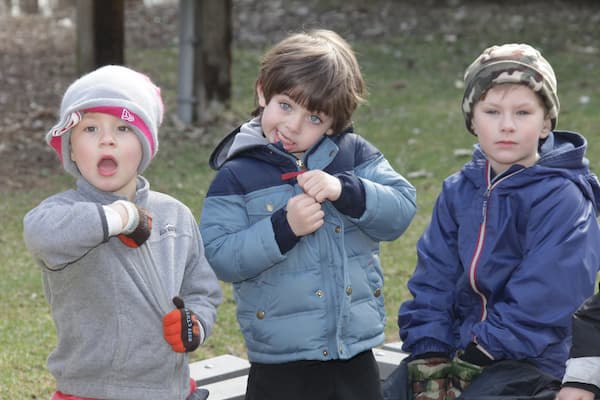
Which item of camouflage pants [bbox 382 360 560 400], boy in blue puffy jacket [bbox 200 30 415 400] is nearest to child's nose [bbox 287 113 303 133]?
boy in blue puffy jacket [bbox 200 30 415 400]

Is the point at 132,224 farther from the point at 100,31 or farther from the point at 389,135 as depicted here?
Answer: the point at 100,31

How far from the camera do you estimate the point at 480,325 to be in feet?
11.6

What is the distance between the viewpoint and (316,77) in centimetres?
345

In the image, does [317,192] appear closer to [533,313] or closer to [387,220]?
[387,220]

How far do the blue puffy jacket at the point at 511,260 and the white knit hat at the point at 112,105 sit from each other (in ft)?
3.49

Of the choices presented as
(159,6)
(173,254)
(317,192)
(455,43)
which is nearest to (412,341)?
(317,192)

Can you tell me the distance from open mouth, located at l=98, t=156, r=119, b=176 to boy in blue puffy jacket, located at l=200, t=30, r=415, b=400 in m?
0.45

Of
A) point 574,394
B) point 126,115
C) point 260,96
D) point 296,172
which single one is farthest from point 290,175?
point 574,394

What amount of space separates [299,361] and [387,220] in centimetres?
53

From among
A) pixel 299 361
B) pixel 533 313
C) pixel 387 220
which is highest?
pixel 387 220

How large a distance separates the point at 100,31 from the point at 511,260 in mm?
8049

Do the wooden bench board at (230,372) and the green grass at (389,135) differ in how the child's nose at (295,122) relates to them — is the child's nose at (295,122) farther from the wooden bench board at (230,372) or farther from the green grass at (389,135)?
the green grass at (389,135)

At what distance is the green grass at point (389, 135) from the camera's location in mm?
5386

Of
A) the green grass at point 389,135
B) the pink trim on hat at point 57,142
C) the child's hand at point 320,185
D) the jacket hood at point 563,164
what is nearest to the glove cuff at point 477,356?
the jacket hood at point 563,164
